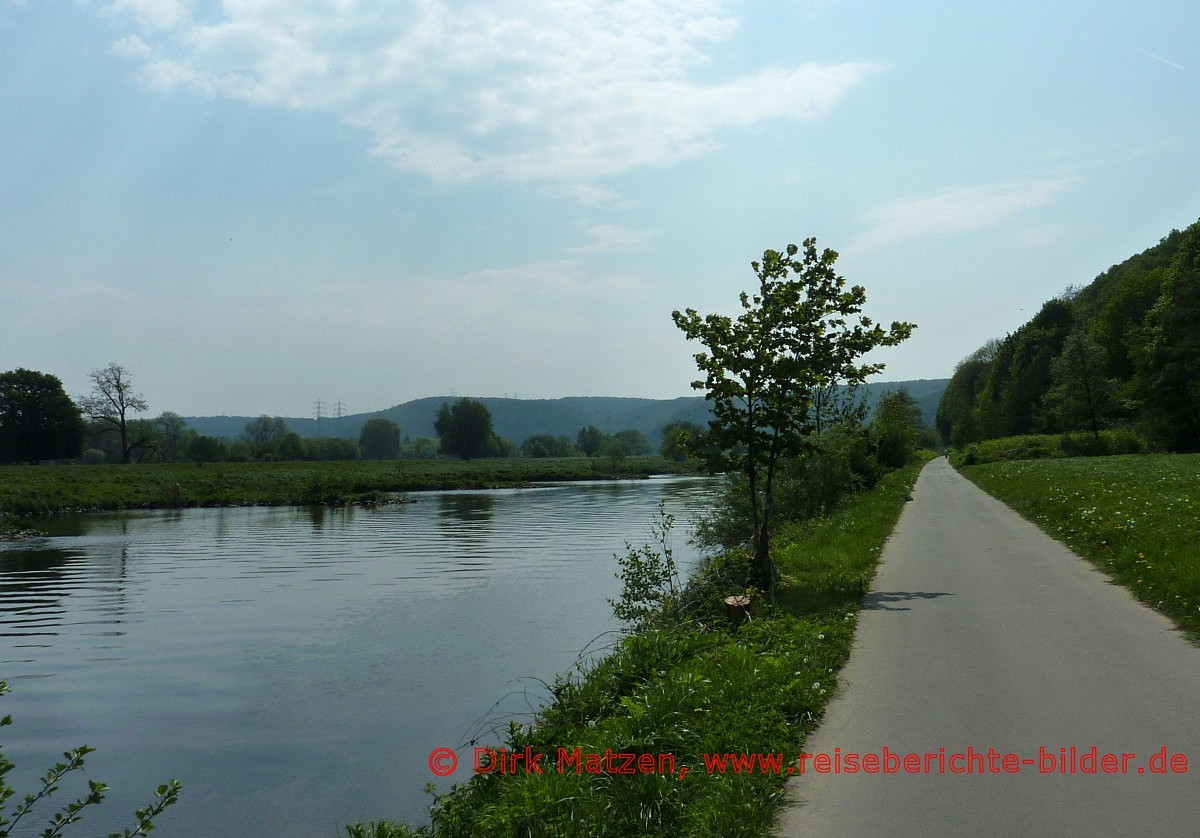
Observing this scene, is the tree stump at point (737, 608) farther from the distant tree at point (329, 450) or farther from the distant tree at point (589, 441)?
the distant tree at point (589, 441)

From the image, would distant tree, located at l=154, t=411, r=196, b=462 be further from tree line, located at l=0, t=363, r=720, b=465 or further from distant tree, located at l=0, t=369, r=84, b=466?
distant tree, located at l=0, t=369, r=84, b=466

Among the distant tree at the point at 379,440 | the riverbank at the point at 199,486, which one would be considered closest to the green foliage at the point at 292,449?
the riverbank at the point at 199,486

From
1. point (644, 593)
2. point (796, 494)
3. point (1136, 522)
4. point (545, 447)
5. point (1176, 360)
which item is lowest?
point (644, 593)

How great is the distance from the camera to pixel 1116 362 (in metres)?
66.5

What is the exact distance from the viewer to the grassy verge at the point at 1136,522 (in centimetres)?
998

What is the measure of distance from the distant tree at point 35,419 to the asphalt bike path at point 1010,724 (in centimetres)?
8971

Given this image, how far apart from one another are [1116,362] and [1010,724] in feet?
235

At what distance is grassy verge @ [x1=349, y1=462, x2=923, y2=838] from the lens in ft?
16.5

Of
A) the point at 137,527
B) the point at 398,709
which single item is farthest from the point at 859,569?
the point at 137,527

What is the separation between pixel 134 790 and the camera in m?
8.77

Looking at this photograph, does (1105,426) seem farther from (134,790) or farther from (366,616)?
(134,790)

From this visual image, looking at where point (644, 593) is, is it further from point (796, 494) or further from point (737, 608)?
point (796, 494)

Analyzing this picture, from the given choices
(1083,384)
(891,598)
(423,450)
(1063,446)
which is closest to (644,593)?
(891,598)

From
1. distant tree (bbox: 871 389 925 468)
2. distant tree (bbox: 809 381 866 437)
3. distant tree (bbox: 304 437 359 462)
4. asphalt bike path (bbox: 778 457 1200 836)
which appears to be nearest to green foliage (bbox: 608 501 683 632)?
asphalt bike path (bbox: 778 457 1200 836)
